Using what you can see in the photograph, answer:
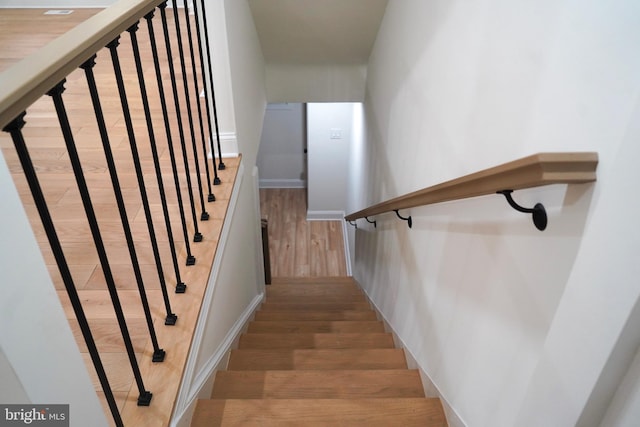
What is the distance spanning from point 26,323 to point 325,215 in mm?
6501

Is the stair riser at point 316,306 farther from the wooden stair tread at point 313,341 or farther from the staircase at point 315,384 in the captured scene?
the wooden stair tread at point 313,341

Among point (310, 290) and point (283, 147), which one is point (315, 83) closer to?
point (310, 290)

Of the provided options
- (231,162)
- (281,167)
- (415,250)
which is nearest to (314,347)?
(415,250)

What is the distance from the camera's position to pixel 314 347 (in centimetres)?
254

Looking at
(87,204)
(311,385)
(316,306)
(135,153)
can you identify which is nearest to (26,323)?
(87,204)

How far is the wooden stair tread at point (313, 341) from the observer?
2.54m

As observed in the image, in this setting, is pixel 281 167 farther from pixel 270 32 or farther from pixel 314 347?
pixel 314 347

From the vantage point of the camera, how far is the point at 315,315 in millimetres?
3496

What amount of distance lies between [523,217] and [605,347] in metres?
0.39

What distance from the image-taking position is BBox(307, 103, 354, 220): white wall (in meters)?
6.16

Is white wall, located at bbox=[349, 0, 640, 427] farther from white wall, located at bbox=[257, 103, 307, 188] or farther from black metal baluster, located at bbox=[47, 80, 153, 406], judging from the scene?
white wall, located at bbox=[257, 103, 307, 188]

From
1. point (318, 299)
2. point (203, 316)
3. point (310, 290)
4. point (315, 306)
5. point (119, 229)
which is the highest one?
point (119, 229)

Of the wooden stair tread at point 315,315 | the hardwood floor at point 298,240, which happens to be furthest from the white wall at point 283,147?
the wooden stair tread at point 315,315

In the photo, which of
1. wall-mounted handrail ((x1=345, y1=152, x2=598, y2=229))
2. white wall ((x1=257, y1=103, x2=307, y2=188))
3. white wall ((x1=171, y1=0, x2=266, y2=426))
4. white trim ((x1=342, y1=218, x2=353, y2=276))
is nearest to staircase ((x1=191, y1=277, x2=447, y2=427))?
white wall ((x1=171, y1=0, x2=266, y2=426))
